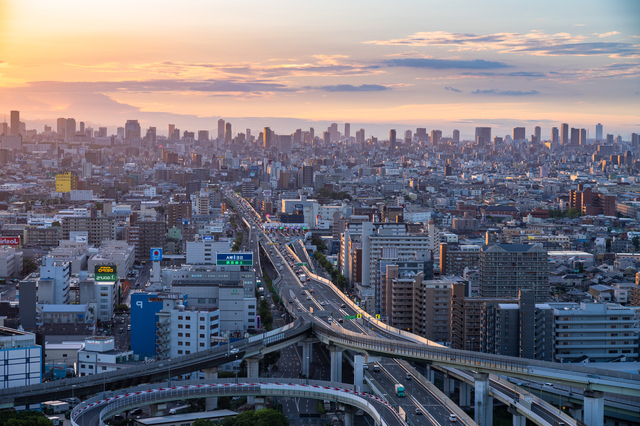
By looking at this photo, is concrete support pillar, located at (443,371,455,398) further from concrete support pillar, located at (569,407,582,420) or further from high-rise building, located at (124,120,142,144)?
high-rise building, located at (124,120,142,144)

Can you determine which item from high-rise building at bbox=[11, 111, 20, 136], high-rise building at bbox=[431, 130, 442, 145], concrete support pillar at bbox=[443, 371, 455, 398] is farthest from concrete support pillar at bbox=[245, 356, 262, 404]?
high-rise building at bbox=[431, 130, 442, 145]

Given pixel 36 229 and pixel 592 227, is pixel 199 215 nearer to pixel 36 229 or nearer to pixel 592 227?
pixel 36 229

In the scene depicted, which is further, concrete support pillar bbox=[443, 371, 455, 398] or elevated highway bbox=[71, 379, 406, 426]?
concrete support pillar bbox=[443, 371, 455, 398]

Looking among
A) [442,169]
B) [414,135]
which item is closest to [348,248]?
[442,169]

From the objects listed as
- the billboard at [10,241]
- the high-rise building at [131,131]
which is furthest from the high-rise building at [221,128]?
the billboard at [10,241]

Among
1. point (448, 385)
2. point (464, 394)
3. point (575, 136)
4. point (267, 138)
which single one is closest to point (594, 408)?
point (464, 394)
